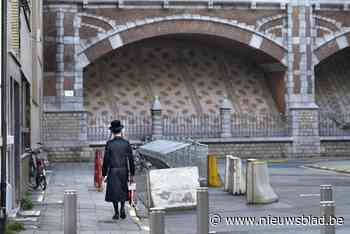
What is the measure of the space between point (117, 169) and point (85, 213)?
1.29 m

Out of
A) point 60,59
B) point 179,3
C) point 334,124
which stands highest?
point 179,3

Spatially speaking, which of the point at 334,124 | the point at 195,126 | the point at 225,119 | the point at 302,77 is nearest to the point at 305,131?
the point at 334,124

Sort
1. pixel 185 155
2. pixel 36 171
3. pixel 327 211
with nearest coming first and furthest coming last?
pixel 327 211, pixel 36 171, pixel 185 155

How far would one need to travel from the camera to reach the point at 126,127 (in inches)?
1291

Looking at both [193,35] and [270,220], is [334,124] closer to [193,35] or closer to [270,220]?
[193,35]

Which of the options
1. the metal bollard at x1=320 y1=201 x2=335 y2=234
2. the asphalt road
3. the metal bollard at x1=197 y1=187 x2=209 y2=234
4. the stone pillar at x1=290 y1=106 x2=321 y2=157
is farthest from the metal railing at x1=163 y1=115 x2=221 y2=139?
the metal bollard at x1=320 y1=201 x2=335 y2=234

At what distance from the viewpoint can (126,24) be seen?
32531mm

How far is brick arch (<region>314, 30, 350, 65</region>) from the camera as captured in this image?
3469 cm

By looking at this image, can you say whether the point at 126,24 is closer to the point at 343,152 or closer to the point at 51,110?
the point at 51,110

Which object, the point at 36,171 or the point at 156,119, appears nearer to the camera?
the point at 36,171

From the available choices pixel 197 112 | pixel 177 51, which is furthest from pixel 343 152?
Result: pixel 177 51

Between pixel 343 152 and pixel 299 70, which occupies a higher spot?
pixel 299 70

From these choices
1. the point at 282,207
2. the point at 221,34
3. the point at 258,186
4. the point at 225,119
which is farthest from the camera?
the point at 221,34

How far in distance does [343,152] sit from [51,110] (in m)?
14.0
